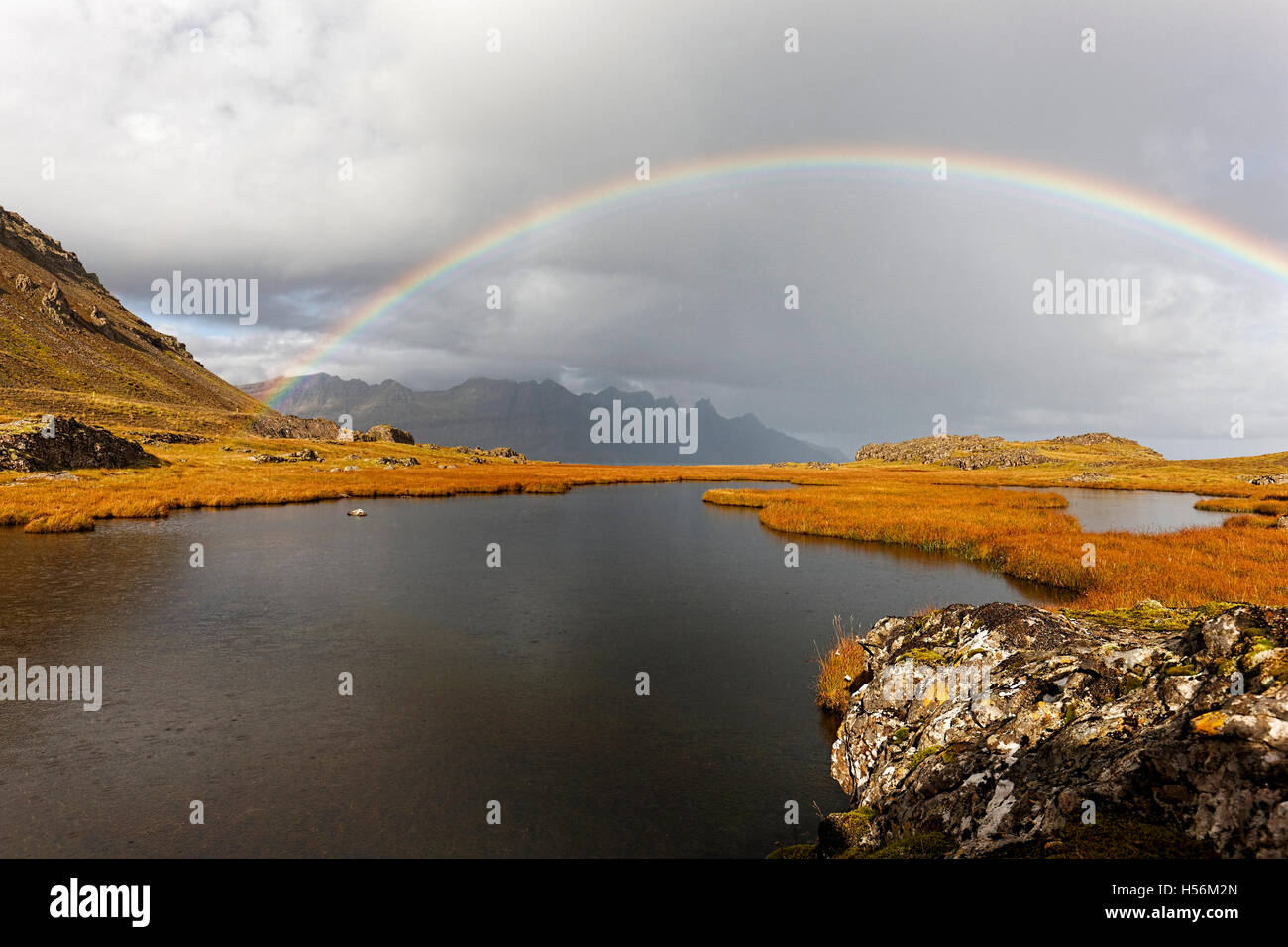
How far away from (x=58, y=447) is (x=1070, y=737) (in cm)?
9214

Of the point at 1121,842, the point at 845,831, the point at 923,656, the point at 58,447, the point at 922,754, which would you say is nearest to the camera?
the point at 1121,842

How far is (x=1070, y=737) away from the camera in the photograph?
7.70m

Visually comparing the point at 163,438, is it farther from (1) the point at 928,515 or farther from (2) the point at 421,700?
(1) the point at 928,515

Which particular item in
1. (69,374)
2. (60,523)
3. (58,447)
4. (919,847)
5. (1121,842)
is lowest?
(919,847)

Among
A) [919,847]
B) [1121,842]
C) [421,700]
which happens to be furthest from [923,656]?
[421,700]

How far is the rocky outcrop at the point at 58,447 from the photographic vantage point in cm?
5862

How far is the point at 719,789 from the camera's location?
11508 mm

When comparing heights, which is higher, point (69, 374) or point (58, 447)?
point (69, 374)
